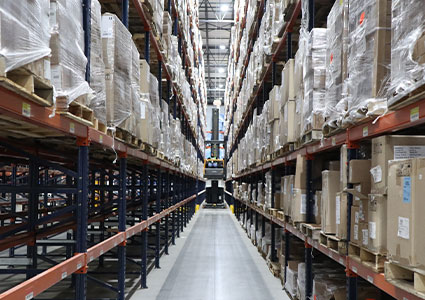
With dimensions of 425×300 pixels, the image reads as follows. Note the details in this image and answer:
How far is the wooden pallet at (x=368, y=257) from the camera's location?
102 inches

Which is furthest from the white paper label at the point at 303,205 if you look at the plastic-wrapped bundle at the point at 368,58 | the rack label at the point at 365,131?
the rack label at the point at 365,131

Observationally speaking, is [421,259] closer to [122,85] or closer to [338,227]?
[338,227]

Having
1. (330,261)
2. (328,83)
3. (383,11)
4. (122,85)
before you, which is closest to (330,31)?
(328,83)

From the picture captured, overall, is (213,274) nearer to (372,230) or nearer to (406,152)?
(372,230)

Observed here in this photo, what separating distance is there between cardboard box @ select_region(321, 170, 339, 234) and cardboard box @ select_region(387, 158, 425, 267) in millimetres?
1225

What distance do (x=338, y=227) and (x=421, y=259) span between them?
4.22 ft

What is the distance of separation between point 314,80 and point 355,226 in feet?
5.03

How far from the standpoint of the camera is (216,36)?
84.4 ft

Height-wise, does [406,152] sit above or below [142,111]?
below


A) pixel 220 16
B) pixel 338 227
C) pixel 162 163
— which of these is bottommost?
pixel 338 227

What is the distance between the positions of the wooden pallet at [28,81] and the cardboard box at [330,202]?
2.45 meters

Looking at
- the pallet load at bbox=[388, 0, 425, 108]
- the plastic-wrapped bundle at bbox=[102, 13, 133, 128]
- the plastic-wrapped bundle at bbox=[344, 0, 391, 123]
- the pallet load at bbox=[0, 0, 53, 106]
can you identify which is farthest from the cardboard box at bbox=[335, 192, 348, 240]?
the pallet load at bbox=[0, 0, 53, 106]

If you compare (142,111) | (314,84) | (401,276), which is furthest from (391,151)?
(142,111)

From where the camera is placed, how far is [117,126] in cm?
400
